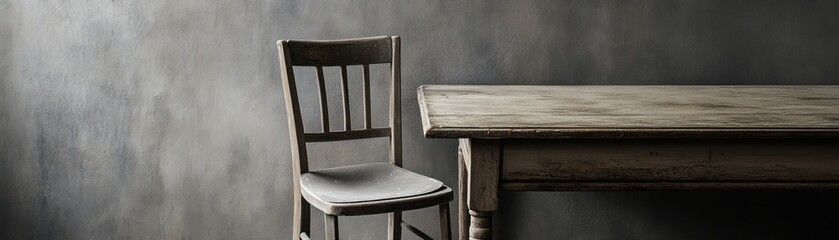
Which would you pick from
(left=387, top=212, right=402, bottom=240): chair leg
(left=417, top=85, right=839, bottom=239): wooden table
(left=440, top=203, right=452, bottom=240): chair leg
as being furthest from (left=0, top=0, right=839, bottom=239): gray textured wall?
(left=417, top=85, right=839, bottom=239): wooden table

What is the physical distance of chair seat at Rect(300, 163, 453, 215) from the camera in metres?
2.33

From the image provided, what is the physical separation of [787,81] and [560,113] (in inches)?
45.2

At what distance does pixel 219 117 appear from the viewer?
119 inches

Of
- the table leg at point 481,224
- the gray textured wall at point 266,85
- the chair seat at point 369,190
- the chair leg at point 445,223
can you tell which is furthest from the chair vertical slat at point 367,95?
the table leg at point 481,224

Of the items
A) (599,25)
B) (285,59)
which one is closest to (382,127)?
(285,59)

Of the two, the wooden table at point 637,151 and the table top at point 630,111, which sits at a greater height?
the table top at point 630,111

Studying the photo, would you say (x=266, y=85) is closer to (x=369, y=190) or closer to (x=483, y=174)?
(x=369, y=190)

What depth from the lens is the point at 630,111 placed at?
227 cm

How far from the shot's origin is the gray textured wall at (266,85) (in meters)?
2.94

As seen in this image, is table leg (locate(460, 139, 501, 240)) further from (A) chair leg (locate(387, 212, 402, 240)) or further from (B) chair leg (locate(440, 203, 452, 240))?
(A) chair leg (locate(387, 212, 402, 240))

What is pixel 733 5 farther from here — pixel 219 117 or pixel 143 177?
pixel 143 177

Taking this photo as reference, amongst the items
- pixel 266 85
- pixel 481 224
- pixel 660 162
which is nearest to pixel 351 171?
pixel 266 85

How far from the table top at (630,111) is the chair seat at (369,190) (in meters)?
0.25

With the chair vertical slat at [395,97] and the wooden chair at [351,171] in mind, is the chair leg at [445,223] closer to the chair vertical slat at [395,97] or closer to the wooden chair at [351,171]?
the wooden chair at [351,171]
